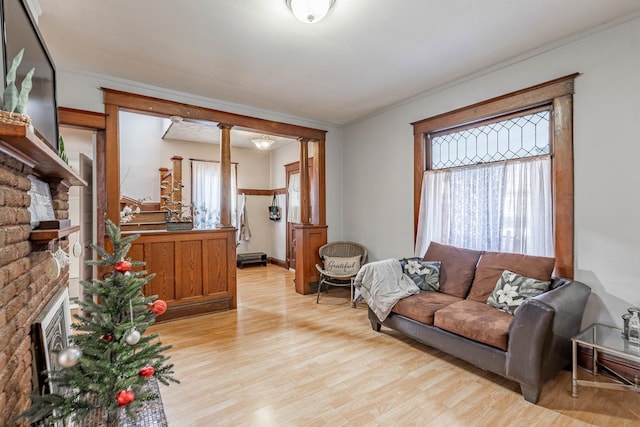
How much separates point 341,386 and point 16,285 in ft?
6.43

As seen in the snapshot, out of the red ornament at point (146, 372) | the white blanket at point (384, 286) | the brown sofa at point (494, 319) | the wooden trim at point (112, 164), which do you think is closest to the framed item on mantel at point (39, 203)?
the red ornament at point (146, 372)

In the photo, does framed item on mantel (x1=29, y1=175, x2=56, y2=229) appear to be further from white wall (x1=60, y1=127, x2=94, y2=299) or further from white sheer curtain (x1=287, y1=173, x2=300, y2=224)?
white sheer curtain (x1=287, y1=173, x2=300, y2=224)

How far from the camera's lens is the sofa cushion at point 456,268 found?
3.03m

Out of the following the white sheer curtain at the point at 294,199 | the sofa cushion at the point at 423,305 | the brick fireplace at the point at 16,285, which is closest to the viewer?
the brick fireplace at the point at 16,285

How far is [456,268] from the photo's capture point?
3.13 metres

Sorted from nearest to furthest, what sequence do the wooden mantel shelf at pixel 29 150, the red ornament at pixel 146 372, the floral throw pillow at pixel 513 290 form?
the wooden mantel shelf at pixel 29 150 < the red ornament at pixel 146 372 < the floral throw pillow at pixel 513 290

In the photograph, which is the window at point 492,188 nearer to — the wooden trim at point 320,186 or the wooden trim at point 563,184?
the wooden trim at point 563,184

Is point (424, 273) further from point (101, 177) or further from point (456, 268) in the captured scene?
point (101, 177)

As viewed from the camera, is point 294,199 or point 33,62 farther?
point 294,199

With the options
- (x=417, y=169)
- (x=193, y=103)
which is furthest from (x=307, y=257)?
(x=193, y=103)

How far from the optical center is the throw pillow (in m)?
4.27

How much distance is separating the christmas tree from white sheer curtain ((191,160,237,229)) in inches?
186

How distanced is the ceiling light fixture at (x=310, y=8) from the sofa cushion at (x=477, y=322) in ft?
8.16

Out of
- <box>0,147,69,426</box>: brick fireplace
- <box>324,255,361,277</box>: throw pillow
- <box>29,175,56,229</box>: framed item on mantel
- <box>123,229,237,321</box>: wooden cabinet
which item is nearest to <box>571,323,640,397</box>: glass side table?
<box>324,255,361,277</box>: throw pillow
